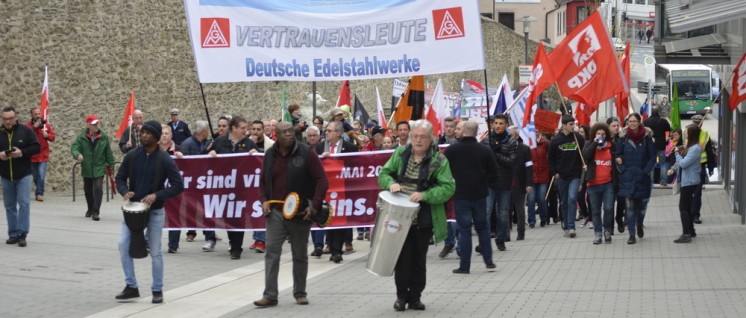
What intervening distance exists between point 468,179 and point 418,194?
2.58m

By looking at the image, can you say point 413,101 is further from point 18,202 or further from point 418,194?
point 418,194

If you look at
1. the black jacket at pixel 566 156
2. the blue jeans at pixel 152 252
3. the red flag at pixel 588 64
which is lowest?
the blue jeans at pixel 152 252

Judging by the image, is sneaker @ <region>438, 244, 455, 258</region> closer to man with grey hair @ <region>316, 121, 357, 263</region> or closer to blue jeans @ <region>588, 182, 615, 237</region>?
man with grey hair @ <region>316, 121, 357, 263</region>

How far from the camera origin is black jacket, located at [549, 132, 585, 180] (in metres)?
18.1

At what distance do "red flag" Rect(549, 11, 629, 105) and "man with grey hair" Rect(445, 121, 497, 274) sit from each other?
5.36m

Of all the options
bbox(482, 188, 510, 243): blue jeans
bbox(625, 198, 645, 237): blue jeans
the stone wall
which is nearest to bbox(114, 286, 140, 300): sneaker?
bbox(482, 188, 510, 243): blue jeans

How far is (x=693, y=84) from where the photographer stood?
67.3 meters

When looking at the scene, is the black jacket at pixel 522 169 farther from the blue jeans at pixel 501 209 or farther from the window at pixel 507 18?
the window at pixel 507 18

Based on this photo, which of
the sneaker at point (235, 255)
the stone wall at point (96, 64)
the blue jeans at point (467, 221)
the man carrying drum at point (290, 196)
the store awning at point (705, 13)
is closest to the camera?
the man carrying drum at point (290, 196)

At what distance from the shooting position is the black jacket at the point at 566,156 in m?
18.1

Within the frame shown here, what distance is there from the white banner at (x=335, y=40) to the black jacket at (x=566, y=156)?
4.08m

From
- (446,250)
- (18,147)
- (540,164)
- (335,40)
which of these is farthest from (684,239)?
(18,147)

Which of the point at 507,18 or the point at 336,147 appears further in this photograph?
the point at 507,18

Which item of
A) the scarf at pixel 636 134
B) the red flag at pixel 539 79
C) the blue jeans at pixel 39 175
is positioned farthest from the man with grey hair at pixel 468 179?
the blue jeans at pixel 39 175
